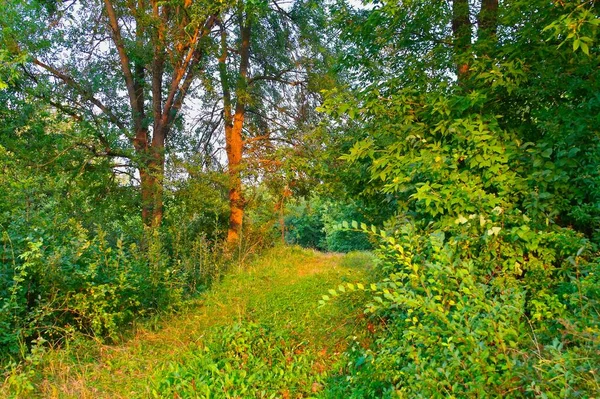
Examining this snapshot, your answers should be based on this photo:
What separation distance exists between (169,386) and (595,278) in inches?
111

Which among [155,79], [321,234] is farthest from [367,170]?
[321,234]

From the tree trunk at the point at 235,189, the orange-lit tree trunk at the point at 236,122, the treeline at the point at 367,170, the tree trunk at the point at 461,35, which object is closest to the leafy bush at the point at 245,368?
the treeline at the point at 367,170

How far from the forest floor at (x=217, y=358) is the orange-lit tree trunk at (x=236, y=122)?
4.82m

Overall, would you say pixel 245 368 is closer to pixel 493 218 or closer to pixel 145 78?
pixel 493 218

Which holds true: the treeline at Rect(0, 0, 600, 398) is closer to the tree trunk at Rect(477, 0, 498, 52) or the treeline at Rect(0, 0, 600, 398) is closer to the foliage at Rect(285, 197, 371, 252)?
the tree trunk at Rect(477, 0, 498, 52)

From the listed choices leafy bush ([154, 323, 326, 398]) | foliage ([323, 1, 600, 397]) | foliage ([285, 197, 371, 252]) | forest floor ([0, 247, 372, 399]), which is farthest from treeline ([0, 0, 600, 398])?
foliage ([285, 197, 371, 252])

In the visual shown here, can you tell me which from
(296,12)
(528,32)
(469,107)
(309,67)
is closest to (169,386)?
(469,107)

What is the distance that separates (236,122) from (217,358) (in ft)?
25.0

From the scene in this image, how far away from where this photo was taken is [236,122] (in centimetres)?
1016

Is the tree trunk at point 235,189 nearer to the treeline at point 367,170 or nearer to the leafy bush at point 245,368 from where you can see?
the treeline at point 367,170

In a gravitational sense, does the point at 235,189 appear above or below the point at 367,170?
above

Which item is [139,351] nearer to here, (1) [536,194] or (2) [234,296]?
(2) [234,296]

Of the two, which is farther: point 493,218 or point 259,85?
point 259,85

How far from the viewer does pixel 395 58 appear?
504 cm
